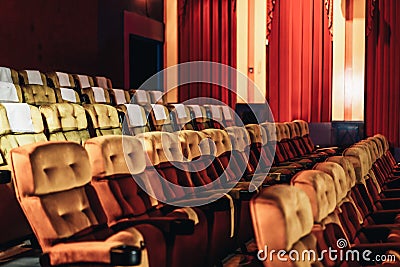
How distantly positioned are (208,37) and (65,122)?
9.82 feet

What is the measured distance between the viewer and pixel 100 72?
14.8 feet

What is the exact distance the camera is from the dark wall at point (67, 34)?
12.0 feet

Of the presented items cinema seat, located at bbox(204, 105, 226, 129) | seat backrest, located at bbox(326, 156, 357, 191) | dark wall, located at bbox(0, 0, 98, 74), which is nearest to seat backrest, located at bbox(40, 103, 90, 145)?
seat backrest, located at bbox(326, 156, 357, 191)

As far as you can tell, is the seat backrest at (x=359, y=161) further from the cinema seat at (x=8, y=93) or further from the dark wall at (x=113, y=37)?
the dark wall at (x=113, y=37)

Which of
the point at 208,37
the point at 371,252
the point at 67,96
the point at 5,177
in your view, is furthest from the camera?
the point at 208,37

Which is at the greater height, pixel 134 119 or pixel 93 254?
pixel 134 119

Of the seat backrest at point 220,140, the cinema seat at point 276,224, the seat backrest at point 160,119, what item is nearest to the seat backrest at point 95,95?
the seat backrest at point 160,119

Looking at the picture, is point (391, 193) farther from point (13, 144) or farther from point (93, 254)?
point (93, 254)

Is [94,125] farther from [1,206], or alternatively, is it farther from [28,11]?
[28,11]

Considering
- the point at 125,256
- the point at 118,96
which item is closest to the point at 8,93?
the point at 118,96

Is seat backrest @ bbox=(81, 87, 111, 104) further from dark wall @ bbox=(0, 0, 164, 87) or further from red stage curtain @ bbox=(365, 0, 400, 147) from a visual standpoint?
red stage curtain @ bbox=(365, 0, 400, 147)

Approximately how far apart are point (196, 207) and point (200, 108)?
2102mm

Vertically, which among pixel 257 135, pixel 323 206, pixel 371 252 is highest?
pixel 257 135

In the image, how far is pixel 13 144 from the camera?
200cm
